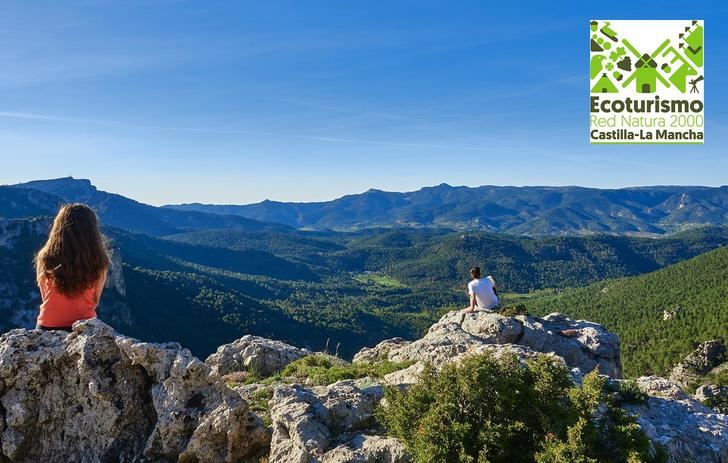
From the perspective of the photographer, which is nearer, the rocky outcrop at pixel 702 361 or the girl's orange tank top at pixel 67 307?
the girl's orange tank top at pixel 67 307

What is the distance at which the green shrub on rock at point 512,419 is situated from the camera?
21.7ft

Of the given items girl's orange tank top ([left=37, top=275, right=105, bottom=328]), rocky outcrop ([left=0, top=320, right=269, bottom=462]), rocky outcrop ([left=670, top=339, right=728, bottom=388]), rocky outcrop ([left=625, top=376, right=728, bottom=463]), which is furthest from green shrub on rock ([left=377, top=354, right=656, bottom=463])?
rocky outcrop ([left=670, top=339, right=728, bottom=388])

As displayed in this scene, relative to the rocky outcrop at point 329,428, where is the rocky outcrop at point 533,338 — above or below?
below

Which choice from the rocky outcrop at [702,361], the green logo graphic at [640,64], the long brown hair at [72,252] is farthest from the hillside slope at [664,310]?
the long brown hair at [72,252]

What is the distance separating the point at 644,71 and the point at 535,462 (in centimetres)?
3217

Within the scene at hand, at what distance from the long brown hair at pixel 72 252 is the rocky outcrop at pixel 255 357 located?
895 centimetres

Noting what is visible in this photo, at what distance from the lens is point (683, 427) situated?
28.7ft

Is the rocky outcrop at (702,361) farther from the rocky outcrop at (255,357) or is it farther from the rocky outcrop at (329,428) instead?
the rocky outcrop at (329,428)

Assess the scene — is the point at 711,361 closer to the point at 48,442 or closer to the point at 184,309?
the point at 48,442

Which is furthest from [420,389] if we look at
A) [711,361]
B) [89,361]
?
[711,361]

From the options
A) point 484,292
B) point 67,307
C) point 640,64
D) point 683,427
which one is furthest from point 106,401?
point 640,64

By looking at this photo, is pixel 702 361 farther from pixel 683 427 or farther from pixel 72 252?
pixel 72 252

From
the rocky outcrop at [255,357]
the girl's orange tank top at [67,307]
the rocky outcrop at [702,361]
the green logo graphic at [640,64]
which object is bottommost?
the rocky outcrop at [702,361]

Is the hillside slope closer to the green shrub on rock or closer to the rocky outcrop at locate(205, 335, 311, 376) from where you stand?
the rocky outcrop at locate(205, 335, 311, 376)
